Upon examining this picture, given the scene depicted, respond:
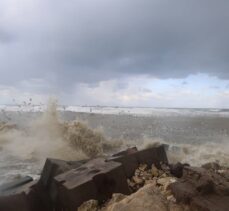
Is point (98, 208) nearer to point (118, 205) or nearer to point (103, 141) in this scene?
point (118, 205)

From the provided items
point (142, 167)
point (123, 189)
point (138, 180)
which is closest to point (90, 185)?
point (123, 189)

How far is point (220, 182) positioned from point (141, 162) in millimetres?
1706

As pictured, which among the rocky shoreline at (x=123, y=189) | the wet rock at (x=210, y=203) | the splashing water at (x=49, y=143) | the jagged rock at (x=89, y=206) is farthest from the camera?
the splashing water at (x=49, y=143)

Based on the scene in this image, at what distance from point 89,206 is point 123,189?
2.03 ft

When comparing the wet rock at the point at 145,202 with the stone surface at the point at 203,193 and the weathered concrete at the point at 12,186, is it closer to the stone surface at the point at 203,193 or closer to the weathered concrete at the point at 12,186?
the stone surface at the point at 203,193

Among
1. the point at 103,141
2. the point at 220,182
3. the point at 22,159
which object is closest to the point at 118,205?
the point at 220,182

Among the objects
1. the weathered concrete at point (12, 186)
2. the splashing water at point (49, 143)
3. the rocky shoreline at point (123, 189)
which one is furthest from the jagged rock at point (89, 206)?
the splashing water at point (49, 143)

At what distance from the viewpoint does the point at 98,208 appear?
179 inches

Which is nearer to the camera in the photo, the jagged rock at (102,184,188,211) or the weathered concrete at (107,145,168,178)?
the jagged rock at (102,184,188,211)

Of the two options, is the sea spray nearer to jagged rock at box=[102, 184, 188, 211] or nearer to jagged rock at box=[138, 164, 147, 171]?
jagged rock at box=[138, 164, 147, 171]

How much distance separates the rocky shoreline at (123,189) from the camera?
154 inches

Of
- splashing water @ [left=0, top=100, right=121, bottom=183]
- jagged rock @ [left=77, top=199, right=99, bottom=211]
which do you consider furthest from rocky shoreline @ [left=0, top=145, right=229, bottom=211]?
splashing water @ [left=0, top=100, right=121, bottom=183]

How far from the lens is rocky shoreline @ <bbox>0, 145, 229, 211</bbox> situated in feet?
12.8

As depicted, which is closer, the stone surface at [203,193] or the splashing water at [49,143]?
the stone surface at [203,193]
